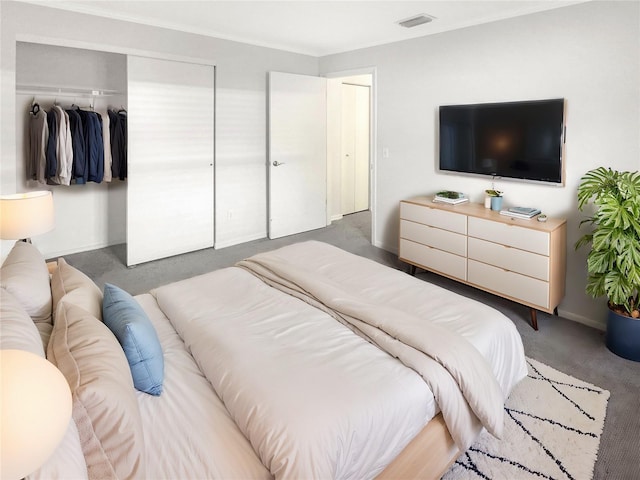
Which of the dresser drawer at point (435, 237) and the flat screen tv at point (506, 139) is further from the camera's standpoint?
the dresser drawer at point (435, 237)

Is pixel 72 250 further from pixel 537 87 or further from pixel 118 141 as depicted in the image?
pixel 537 87

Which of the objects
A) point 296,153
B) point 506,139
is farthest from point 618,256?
point 296,153

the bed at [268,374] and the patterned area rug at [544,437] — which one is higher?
the bed at [268,374]

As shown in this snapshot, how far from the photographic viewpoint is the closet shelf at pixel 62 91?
405cm

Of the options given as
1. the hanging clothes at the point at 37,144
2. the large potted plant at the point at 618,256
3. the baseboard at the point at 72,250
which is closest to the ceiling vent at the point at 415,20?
the large potted plant at the point at 618,256

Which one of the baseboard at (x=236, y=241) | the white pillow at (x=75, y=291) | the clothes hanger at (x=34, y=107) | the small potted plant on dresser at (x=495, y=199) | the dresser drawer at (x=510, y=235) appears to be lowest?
the baseboard at (x=236, y=241)

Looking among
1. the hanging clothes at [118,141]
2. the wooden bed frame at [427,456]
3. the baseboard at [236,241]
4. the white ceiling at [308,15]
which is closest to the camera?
the wooden bed frame at [427,456]

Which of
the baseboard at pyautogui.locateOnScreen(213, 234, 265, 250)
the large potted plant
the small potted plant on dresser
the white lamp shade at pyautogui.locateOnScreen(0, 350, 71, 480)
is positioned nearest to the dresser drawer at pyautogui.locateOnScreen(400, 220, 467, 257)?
the small potted plant on dresser

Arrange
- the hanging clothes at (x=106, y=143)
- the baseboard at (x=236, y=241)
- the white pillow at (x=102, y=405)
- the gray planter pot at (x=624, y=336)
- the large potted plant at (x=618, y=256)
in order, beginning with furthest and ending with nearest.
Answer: the baseboard at (x=236, y=241), the hanging clothes at (x=106, y=143), the gray planter pot at (x=624, y=336), the large potted plant at (x=618, y=256), the white pillow at (x=102, y=405)

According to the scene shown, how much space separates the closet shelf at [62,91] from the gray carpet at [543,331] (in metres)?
1.66

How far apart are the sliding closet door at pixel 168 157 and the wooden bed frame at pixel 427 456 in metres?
3.62

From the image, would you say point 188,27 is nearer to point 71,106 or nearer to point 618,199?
point 71,106

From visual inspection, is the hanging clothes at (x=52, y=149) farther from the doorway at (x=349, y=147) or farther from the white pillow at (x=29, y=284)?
the doorway at (x=349, y=147)

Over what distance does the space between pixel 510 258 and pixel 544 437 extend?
1495 millimetres
